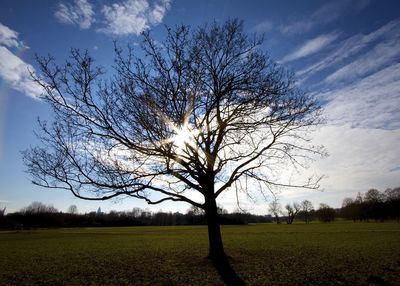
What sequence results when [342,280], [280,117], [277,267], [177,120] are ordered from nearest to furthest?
[342,280], [277,267], [177,120], [280,117]

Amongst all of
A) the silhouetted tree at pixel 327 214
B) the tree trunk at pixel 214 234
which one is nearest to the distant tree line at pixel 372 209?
the silhouetted tree at pixel 327 214

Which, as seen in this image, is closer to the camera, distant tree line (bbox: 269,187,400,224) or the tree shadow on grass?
the tree shadow on grass

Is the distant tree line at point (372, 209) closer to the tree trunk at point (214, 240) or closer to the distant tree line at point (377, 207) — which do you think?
the distant tree line at point (377, 207)

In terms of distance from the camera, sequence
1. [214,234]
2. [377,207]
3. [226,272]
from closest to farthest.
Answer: [226,272] < [214,234] < [377,207]

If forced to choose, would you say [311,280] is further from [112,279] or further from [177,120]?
[177,120]

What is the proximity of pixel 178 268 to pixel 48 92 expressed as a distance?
9282 millimetres

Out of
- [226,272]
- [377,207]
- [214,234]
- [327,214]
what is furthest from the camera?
[327,214]

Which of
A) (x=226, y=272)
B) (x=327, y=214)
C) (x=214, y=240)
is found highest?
(x=327, y=214)

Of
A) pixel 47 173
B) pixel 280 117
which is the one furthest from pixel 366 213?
pixel 47 173

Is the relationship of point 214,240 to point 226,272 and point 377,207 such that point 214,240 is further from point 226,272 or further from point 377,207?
point 377,207

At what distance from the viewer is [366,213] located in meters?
109

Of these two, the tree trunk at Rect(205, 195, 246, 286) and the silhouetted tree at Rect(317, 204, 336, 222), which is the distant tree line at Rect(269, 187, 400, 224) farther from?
the tree trunk at Rect(205, 195, 246, 286)

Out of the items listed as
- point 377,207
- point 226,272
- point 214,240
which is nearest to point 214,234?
point 214,240

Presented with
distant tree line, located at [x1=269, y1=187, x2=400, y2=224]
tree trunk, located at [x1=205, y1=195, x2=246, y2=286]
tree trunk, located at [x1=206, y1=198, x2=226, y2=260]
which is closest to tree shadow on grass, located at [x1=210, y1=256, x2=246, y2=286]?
tree trunk, located at [x1=205, y1=195, x2=246, y2=286]
